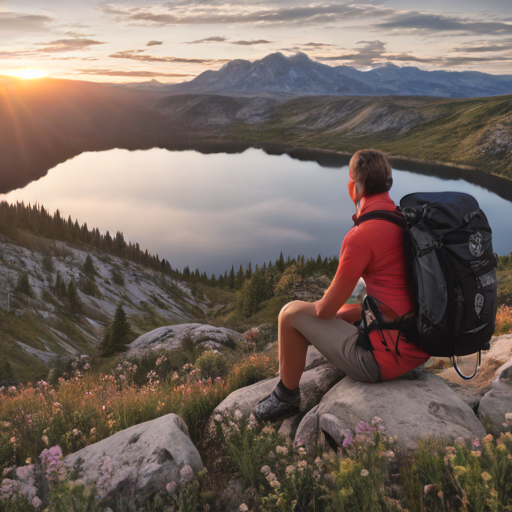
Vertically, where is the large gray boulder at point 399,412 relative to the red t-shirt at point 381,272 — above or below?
below

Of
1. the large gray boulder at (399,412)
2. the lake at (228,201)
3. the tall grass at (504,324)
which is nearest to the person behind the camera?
the large gray boulder at (399,412)

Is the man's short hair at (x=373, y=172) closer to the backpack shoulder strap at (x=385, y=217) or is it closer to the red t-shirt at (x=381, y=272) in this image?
the red t-shirt at (x=381, y=272)

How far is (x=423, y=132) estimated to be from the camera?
12850cm

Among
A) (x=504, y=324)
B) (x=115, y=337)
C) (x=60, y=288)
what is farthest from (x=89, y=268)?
(x=504, y=324)

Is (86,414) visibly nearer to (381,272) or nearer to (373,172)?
(381,272)

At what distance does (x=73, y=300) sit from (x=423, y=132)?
131 m

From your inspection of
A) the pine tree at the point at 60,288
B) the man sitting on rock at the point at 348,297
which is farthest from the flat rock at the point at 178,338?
the man sitting on rock at the point at 348,297

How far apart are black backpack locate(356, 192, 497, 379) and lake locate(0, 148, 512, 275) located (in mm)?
38272

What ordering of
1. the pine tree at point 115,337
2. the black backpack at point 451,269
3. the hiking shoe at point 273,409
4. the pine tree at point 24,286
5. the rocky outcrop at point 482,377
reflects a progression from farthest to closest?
the pine tree at point 24,286 → the pine tree at point 115,337 → the rocky outcrop at point 482,377 → the hiking shoe at point 273,409 → the black backpack at point 451,269

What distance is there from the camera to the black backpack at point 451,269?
11.3ft

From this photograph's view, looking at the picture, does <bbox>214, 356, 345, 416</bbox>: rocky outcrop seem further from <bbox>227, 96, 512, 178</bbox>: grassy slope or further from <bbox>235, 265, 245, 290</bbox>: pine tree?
<bbox>227, 96, 512, 178</bbox>: grassy slope

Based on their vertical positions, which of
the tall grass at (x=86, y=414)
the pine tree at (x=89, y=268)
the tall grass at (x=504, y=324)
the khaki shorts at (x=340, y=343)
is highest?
the khaki shorts at (x=340, y=343)

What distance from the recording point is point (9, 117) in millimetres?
160500

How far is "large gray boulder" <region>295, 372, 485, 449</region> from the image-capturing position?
12.0 feet
